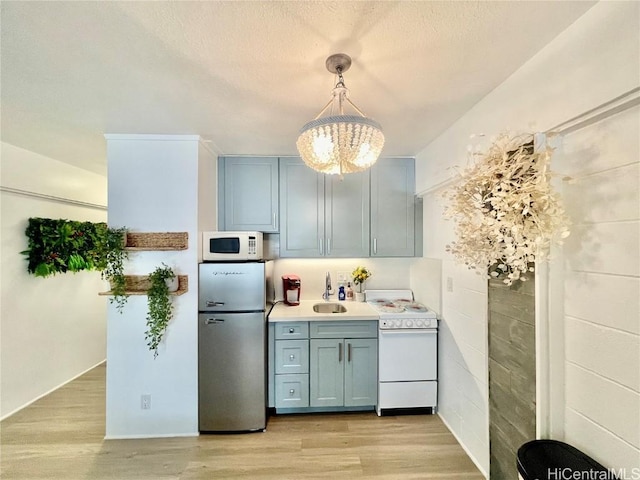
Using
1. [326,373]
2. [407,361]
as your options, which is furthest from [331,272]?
[407,361]

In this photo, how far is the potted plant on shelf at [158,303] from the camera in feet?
7.24

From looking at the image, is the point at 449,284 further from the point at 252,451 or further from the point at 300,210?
the point at 252,451

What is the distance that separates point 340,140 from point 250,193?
73.9 inches

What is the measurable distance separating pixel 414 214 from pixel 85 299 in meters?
4.14

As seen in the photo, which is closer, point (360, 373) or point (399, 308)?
point (360, 373)

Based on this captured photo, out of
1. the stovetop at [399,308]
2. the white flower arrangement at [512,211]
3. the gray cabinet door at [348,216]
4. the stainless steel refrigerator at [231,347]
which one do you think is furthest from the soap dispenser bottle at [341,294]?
the white flower arrangement at [512,211]

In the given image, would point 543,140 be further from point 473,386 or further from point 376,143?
point 473,386

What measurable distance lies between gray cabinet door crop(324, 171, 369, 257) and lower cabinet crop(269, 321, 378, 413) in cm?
78

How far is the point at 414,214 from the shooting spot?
120 inches

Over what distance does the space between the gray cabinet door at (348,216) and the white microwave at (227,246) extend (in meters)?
0.87

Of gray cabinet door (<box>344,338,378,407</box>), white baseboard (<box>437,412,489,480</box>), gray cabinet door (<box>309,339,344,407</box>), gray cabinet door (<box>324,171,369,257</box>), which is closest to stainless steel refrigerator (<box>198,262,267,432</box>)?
gray cabinet door (<box>309,339,344,407</box>)

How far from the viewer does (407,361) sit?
2633 mm

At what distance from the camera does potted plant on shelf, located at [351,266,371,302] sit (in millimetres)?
3201

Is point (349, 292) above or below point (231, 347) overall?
above
